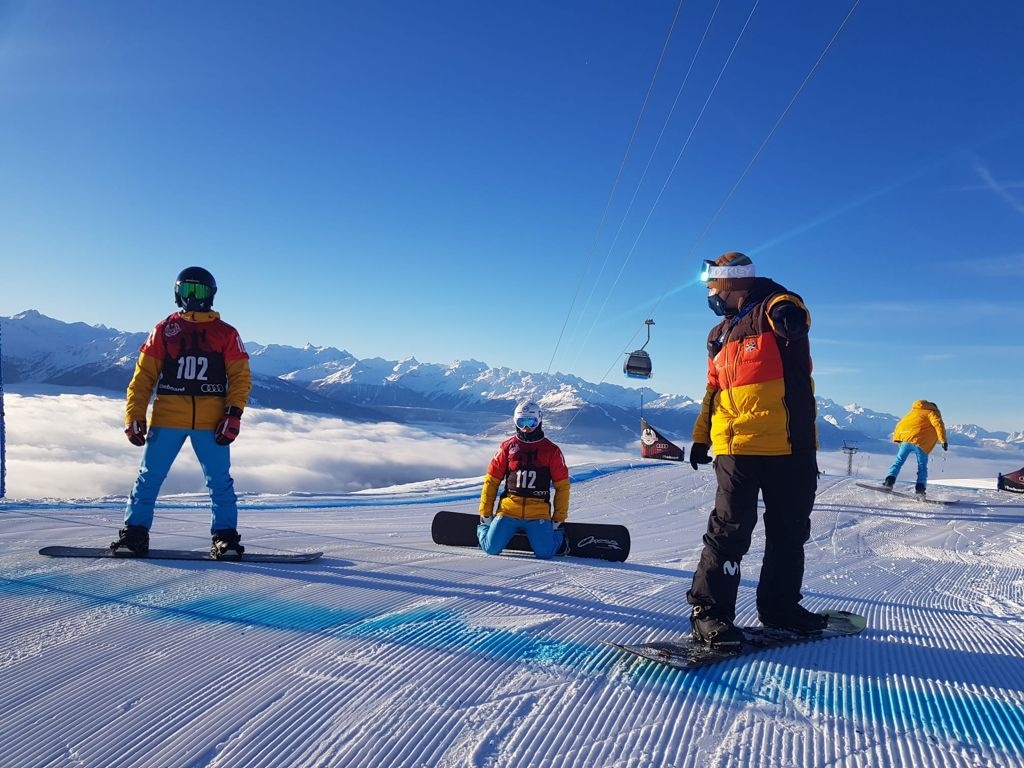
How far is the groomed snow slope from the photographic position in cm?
185

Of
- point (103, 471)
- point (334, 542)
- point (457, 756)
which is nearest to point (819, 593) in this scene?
point (457, 756)

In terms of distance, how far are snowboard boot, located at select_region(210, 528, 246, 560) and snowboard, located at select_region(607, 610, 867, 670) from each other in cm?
314

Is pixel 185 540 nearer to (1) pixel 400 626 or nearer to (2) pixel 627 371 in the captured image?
(1) pixel 400 626

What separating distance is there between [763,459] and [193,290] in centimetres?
420

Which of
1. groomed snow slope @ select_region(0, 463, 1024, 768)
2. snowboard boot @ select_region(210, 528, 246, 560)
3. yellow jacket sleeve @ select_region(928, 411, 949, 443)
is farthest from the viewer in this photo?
yellow jacket sleeve @ select_region(928, 411, 949, 443)

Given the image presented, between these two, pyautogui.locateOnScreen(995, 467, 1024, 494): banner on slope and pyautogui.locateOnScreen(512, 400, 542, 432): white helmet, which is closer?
pyautogui.locateOnScreen(512, 400, 542, 432): white helmet

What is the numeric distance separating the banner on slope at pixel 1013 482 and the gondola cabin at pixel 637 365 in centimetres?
790

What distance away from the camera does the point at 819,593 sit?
4.59 m

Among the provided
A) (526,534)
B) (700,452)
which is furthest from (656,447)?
(700,452)

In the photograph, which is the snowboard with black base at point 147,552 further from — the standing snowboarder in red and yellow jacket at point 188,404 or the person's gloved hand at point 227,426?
the person's gloved hand at point 227,426

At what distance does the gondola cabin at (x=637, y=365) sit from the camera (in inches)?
614

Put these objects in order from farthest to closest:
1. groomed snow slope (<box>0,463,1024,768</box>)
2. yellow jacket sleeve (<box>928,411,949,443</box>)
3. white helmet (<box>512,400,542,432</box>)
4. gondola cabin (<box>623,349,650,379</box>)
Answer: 1. gondola cabin (<box>623,349,650,379</box>)
2. yellow jacket sleeve (<box>928,411,949,443</box>)
3. white helmet (<box>512,400,542,432</box>)
4. groomed snow slope (<box>0,463,1024,768</box>)

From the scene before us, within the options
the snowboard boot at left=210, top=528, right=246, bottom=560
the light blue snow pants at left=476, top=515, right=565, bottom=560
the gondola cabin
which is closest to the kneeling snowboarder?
the light blue snow pants at left=476, top=515, right=565, bottom=560

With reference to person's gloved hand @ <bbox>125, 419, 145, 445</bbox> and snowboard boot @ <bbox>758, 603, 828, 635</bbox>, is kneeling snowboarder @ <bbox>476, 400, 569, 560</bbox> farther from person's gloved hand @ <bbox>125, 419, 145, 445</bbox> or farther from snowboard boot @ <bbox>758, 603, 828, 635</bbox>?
person's gloved hand @ <bbox>125, 419, 145, 445</bbox>
